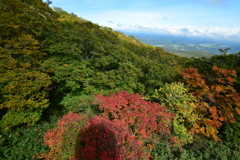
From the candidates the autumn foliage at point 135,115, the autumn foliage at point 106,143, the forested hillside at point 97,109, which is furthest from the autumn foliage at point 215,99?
the autumn foliage at point 106,143

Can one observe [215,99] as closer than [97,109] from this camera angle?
No

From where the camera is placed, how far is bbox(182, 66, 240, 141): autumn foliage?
11320 mm

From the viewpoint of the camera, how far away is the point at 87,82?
497 inches

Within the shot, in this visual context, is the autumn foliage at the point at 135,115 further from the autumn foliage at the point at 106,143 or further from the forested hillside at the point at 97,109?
the autumn foliage at the point at 106,143

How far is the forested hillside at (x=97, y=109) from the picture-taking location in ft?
24.0

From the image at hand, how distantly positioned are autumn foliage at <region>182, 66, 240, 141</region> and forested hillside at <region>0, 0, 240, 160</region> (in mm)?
81

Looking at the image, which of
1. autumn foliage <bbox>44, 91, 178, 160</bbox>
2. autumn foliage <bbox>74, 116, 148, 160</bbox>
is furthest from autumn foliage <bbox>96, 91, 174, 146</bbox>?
autumn foliage <bbox>74, 116, 148, 160</bbox>

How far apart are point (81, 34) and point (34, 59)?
688 cm

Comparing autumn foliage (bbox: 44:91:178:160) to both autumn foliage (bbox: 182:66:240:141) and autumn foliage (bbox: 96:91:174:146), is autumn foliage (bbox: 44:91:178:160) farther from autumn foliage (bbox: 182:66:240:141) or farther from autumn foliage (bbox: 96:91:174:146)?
autumn foliage (bbox: 182:66:240:141)

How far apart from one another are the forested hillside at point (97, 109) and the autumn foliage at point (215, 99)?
0.27 ft

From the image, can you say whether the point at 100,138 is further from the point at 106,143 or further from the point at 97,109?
the point at 97,109

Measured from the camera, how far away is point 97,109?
10.9m

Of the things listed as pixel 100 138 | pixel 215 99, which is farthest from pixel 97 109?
pixel 215 99

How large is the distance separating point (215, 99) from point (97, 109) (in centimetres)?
1257
